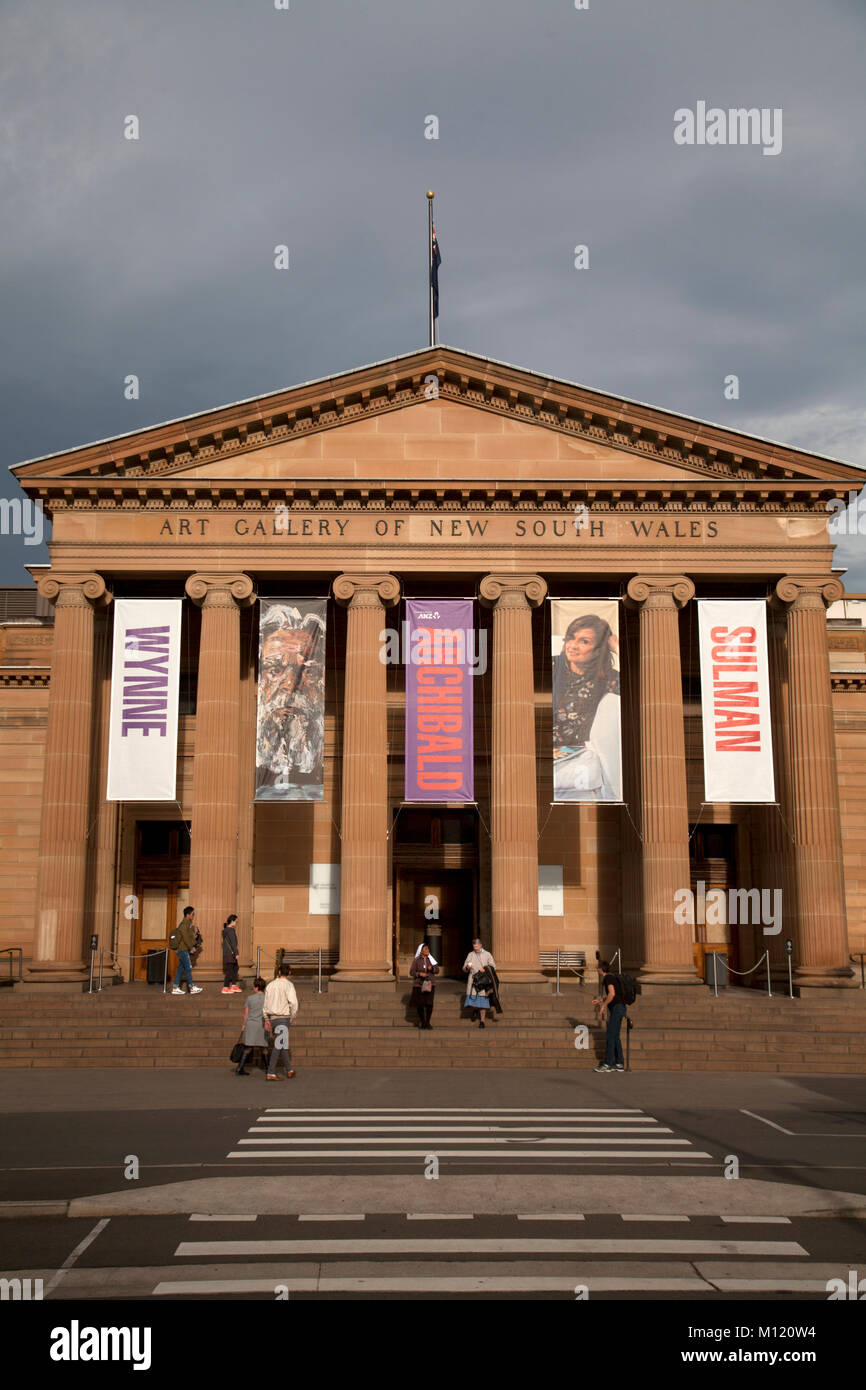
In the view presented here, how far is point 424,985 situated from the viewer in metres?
23.5

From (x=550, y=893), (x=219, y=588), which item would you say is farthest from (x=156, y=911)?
(x=550, y=893)

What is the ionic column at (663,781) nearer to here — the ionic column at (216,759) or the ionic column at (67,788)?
the ionic column at (216,759)

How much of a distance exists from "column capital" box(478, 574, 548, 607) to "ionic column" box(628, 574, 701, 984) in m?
2.29

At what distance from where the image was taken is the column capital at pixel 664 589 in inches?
1153

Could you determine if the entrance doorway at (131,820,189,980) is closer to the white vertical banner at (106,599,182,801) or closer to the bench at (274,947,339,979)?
the bench at (274,947,339,979)

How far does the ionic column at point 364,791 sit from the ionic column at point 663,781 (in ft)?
20.0

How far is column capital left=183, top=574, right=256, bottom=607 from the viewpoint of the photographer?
2905 cm

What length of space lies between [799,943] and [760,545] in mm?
9563

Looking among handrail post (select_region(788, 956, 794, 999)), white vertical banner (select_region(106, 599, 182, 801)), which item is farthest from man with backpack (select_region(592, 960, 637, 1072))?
white vertical banner (select_region(106, 599, 182, 801))

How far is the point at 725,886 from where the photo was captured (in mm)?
33031

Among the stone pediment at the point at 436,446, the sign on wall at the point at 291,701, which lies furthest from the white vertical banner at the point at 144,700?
the stone pediment at the point at 436,446

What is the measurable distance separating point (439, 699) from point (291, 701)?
11.3ft
